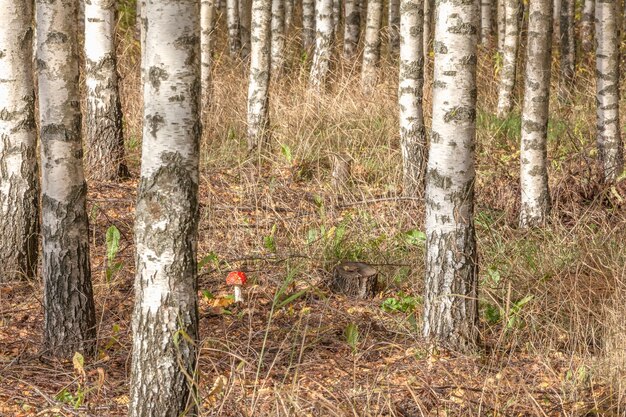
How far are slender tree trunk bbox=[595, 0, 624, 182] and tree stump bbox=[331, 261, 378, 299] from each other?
11.3 feet

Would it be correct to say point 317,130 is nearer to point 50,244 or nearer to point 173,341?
point 50,244

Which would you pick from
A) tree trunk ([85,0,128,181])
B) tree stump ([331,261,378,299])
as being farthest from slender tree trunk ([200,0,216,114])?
tree stump ([331,261,378,299])

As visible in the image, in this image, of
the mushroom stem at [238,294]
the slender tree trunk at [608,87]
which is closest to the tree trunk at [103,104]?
the mushroom stem at [238,294]

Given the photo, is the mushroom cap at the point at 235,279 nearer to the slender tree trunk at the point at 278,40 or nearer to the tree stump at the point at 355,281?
the tree stump at the point at 355,281

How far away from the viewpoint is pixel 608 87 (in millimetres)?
8562

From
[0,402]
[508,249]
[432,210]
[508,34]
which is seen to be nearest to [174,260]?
[0,402]

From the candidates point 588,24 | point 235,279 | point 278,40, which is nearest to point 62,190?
point 235,279

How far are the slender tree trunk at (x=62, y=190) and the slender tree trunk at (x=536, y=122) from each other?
3759 millimetres

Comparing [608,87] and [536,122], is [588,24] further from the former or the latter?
[536,122]

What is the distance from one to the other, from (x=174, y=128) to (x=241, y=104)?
6.93 metres

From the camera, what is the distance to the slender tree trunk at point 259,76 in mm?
9459

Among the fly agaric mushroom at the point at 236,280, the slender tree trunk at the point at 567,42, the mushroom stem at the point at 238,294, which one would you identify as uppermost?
the slender tree trunk at the point at 567,42

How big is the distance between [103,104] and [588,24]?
10.6 m

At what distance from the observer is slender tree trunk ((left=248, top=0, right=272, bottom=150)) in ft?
31.0
